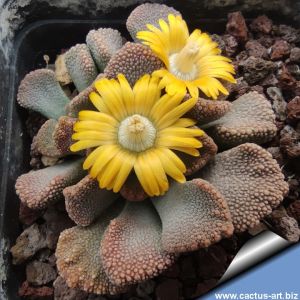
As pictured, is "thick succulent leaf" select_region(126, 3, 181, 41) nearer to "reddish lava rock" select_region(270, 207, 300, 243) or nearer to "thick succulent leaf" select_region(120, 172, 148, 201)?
"thick succulent leaf" select_region(120, 172, 148, 201)

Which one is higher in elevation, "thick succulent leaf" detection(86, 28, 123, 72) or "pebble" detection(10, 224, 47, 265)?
"thick succulent leaf" detection(86, 28, 123, 72)

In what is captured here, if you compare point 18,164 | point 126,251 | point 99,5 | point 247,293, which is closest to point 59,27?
point 99,5

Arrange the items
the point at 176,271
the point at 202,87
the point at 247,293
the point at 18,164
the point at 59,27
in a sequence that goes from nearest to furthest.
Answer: the point at 247,293, the point at 202,87, the point at 176,271, the point at 18,164, the point at 59,27

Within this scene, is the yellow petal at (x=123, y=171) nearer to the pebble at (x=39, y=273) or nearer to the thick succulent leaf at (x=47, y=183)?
the thick succulent leaf at (x=47, y=183)

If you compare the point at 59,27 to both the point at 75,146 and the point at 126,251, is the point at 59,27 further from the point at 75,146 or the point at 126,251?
the point at 126,251

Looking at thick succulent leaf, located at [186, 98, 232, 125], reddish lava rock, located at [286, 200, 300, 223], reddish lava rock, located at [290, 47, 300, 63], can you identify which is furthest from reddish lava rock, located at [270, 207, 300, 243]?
reddish lava rock, located at [290, 47, 300, 63]

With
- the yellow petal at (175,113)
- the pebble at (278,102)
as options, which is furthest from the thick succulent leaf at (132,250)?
the pebble at (278,102)
